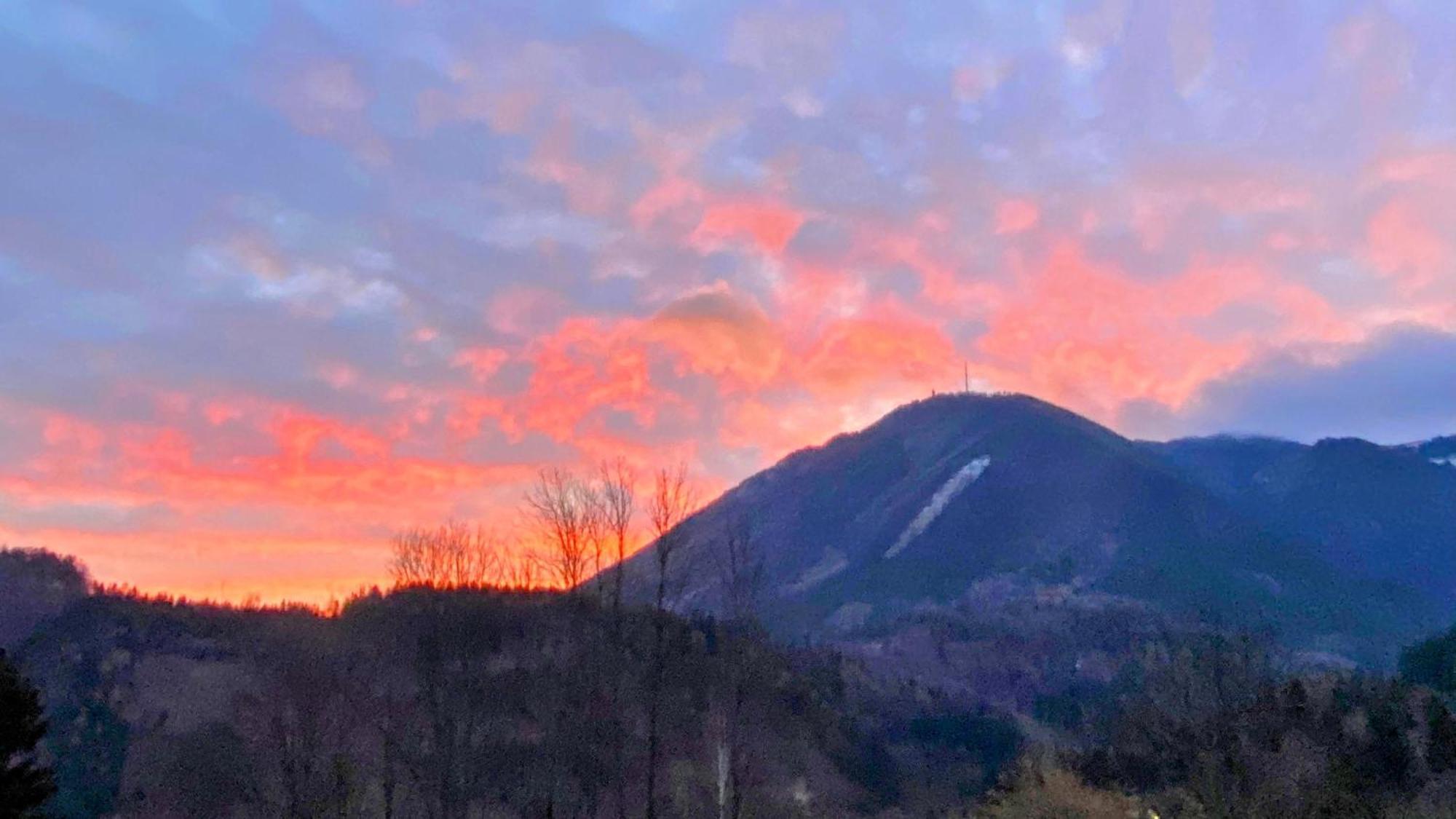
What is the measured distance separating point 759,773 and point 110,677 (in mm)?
46414

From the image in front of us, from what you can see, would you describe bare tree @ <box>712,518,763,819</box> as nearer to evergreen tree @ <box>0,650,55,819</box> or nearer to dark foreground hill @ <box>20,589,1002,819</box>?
dark foreground hill @ <box>20,589,1002,819</box>

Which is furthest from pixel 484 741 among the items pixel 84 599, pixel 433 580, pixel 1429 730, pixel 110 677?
pixel 84 599

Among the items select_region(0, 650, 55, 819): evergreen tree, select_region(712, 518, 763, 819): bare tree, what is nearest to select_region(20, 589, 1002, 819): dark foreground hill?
select_region(712, 518, 763, 819): bare tree

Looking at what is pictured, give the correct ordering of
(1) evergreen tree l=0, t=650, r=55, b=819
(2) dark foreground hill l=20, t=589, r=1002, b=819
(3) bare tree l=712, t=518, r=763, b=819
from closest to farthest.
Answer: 1. (1) evergreen tree l=0, t=650, r=55, b=819
2. (3) bare tree l=712, t=518, r=763, b=819
3. (2) dark foreground hill l=20, t=589, r=1002, b=819

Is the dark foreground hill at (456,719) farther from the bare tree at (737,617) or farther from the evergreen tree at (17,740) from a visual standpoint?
the evergreen tree at (17,740)

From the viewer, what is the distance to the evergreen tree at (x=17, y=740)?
23.3 metres

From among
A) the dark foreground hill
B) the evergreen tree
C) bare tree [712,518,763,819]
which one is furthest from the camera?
the dark foreground hill

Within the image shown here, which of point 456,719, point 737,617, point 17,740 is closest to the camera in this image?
point 17,740

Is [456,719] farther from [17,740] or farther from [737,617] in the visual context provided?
[17,740]

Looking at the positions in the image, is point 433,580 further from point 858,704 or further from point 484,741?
point 858,704

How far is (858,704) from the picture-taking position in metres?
107

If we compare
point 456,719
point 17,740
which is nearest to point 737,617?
point 456,719

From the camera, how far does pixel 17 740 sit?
23656 millimetres

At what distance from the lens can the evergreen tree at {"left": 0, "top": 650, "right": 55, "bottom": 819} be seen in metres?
23.3
